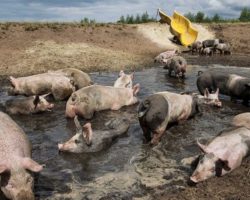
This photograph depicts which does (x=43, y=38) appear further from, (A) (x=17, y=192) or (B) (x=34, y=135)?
(A) (x=17, y=192)

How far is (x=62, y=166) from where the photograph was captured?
896 cm

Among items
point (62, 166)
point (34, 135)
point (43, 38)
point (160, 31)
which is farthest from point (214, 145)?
point (160, 31)

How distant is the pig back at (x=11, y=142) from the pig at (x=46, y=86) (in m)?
6.34

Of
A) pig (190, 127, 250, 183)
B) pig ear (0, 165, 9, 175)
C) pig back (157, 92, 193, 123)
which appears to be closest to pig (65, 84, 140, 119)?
pig back (157, 92, 193, 123)

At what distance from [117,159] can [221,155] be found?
2.24m

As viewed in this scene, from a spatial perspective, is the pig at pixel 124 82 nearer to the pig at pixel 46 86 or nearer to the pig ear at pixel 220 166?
the pig at pixel 46 86

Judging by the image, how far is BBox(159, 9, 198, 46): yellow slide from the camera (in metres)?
31.2

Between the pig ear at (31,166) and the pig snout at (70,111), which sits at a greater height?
the pig ear at (31,166)

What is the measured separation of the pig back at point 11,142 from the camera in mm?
6891

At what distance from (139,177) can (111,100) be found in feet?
16.2

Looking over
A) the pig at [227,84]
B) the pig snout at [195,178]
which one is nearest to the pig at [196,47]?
the pig at [227,84]

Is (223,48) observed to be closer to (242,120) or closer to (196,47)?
(196,47)

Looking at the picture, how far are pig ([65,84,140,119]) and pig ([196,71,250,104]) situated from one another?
8.70ft

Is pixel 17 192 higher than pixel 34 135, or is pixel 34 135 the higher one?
pixel 17 192
